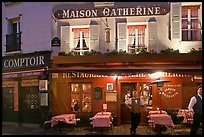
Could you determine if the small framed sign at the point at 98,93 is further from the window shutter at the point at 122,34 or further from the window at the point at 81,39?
the window shutter at the point at 122,34

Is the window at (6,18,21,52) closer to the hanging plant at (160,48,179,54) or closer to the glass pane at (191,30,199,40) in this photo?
the hanging plant at (160,48,179,54)

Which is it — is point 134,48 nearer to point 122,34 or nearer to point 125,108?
point 122,34

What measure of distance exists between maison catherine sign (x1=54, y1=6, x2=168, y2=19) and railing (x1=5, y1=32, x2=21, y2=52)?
2.92 m

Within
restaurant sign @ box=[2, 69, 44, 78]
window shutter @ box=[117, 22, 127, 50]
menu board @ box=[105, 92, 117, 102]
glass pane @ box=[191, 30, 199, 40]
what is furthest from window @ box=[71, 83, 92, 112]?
glass pane @ box=[191, 30, 199, 40]

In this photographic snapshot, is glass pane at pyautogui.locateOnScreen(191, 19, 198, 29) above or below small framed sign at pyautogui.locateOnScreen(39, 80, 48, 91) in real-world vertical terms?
above

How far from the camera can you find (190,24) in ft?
49.6

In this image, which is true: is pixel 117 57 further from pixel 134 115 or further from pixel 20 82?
pixel 20 82

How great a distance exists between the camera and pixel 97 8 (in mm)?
15406

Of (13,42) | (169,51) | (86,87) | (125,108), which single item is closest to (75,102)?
(86,87)

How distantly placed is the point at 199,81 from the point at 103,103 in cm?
439

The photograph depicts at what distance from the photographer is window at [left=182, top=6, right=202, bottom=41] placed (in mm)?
15062

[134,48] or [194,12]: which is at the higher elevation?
[194,12]

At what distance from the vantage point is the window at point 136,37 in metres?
15.2

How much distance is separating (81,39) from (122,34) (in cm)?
201
